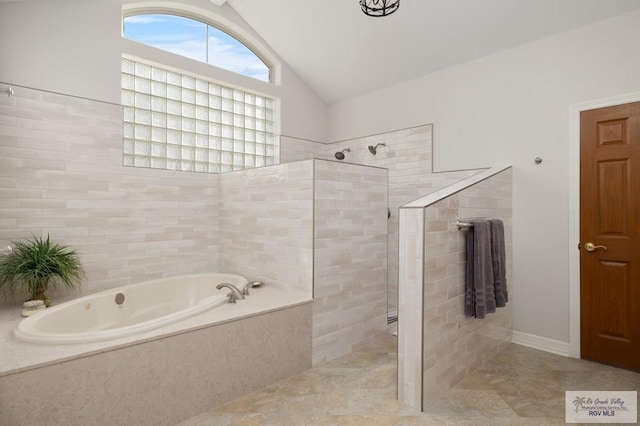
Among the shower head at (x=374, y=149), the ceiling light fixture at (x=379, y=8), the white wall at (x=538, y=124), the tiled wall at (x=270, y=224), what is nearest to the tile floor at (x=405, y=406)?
the white wall at (x=538, y=124)

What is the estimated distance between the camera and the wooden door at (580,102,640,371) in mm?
2457

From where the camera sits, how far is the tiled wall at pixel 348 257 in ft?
8.61

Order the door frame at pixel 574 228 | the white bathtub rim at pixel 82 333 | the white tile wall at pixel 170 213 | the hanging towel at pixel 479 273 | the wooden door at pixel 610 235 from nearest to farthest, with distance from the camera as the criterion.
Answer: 1. the white bathtub rim at pixel 82 333
2. the hanging towel at pixel 479 273
3. the wooden door at pixel 610 235
4. the white tile wall at pixel 170 213
5. the door frame at pixel 574 228

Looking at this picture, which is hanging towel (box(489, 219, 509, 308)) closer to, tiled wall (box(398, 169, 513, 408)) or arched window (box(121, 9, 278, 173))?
tiled wall (box(398, 169, 513, 408))

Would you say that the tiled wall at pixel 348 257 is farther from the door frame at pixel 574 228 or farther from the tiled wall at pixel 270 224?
the door frame at pixel 574 228

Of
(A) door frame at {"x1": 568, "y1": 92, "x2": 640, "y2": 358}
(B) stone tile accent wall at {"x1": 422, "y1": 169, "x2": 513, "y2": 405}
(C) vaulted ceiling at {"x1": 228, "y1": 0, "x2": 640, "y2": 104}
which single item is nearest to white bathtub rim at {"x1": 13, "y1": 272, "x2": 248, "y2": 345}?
(B) stone tile accent wall at {"x1": 422, "y1": 169, "x2": 513, "y2": 405}

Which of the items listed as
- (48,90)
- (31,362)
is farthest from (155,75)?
(31,362)

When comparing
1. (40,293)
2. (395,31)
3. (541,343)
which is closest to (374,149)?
(395,31)

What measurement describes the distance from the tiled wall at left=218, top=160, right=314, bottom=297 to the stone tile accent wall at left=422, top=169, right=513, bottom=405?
3.05 feet

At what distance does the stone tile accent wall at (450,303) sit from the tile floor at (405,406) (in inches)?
5.0

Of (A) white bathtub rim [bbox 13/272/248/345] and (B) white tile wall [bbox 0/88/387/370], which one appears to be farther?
(B) white tile wall [bbox 0/88/387/370]

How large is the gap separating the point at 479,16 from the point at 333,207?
2.04m

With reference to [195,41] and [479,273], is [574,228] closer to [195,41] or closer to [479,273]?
[479,273]

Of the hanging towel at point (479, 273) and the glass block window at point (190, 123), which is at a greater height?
the glass block window at point (190, 123)
